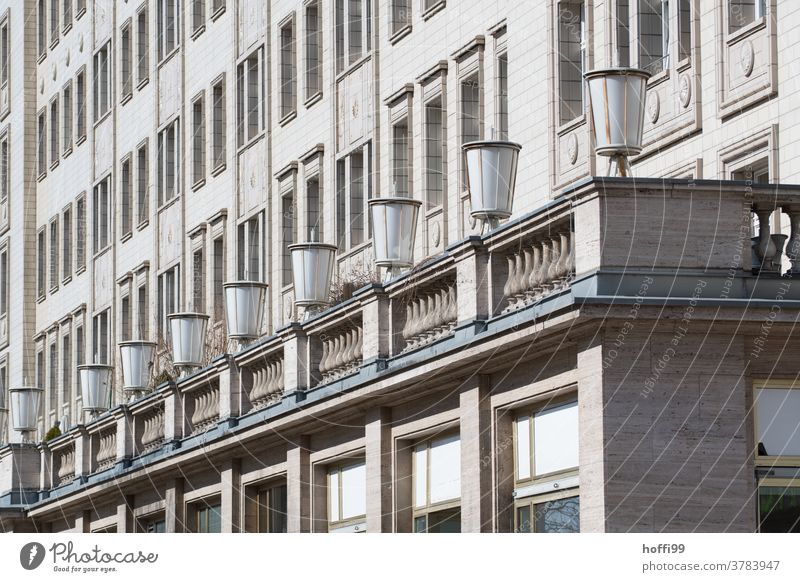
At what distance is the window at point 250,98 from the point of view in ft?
168

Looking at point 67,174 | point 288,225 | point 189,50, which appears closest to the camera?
point 288,225

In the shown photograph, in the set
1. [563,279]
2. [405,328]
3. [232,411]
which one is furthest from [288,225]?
[563,279]

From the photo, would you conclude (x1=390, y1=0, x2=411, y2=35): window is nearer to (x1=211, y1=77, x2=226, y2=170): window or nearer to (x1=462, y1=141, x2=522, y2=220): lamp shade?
(x1=211, y1=77, x2=226, y2=170): window

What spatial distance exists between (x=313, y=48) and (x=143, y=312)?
15.0 meters

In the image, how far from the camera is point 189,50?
188 feet

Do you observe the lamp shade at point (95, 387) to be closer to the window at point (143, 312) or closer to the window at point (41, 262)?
the window at point (143, 312)

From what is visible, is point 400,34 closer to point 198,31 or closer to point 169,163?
point 198,31

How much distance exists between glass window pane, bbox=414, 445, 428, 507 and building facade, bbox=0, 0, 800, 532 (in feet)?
0.17

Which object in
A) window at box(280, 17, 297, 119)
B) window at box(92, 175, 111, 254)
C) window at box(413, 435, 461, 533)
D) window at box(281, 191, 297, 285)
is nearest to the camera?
window at box(413, 435, 461, 533)

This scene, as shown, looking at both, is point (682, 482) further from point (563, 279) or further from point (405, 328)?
point (405, 328)

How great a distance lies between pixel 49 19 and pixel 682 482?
177ft

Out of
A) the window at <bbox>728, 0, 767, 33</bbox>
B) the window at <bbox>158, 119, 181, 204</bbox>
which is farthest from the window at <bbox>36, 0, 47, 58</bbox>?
the window at <bbox>728, 0, 767, 33</bbox>

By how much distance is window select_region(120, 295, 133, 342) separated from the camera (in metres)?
62.1
